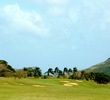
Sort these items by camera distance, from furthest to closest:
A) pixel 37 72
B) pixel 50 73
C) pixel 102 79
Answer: pixel 50 73 → pixel 37 72 → pixel 102 79

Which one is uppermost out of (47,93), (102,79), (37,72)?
(37,72)

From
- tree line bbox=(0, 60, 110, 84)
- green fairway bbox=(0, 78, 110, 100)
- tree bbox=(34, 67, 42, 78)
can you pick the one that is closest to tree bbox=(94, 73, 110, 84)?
tree line bbox=(0, 60, 110, 84)

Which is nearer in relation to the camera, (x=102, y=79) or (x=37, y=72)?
(x=102, y=79)

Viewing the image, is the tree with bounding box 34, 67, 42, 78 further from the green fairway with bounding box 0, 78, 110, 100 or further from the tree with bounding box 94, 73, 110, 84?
the green fairway with bounding box 0, 78, 110, 100

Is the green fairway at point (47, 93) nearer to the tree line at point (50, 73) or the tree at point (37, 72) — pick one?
the tree line at point (50, 73)

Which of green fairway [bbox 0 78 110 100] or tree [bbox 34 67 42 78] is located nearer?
green fairway [bbox 0 78 110 100]

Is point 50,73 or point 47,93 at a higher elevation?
point 50,73

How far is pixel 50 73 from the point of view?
13188 cm

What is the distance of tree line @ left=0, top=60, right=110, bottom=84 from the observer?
102425 mm

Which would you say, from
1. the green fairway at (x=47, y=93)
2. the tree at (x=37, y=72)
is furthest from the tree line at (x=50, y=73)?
the green fairway at (x=47, y=93)

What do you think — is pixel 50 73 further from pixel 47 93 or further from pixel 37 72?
pixel 47 93

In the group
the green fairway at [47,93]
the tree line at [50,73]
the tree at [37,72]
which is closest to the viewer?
the green fairway at [47,93]

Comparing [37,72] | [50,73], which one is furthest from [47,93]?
[50,73]

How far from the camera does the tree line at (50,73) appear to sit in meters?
102
